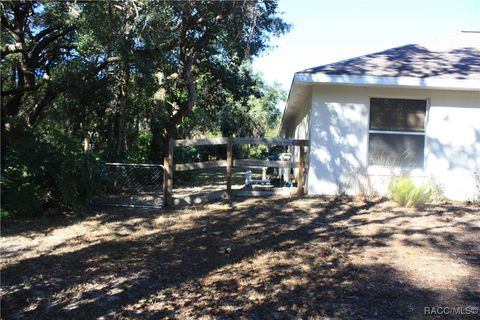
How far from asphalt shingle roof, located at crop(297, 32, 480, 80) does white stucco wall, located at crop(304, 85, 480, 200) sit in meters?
0.43

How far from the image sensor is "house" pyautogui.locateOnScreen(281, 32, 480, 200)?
1002 cm

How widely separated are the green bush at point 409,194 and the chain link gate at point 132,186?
4807 mm

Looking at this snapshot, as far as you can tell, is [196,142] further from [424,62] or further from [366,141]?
[424,62]

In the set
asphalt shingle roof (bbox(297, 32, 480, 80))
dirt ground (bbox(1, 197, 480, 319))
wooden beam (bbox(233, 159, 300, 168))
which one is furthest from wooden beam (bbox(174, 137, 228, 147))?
asphalt shingle roof (bbox(297, 32, 480, 80))

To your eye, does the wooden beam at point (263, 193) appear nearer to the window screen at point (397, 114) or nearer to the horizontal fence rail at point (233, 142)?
the horizontal fence rail at point (233, 142)

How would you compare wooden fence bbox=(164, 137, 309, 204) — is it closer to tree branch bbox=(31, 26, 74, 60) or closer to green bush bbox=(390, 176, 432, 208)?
green bush bbox=(390, 176, 432, 208)

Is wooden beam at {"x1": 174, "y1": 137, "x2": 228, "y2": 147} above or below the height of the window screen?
below

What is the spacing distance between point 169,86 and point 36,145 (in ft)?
20.7

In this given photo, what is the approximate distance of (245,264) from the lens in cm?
554

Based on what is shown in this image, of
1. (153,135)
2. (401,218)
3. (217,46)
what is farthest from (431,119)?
(153,135)

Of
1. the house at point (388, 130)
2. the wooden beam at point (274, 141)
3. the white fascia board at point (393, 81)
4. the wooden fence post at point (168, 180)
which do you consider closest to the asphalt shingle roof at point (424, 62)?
the house at point (388, 130)

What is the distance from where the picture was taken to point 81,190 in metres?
9.23

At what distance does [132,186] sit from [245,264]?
7074 mm

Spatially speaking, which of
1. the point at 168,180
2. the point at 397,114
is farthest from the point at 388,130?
the point at 168,180
